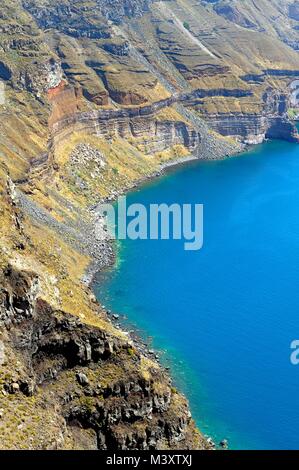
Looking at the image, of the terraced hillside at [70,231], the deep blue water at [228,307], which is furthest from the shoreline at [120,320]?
the deep blue water at [228,307]

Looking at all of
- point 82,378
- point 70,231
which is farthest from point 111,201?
point 82,378

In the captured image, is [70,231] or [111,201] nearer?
[70,231]

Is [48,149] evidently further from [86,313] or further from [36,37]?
[86,313]

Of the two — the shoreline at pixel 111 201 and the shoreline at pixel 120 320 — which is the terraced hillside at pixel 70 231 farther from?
the shoreline at pixel 120 320

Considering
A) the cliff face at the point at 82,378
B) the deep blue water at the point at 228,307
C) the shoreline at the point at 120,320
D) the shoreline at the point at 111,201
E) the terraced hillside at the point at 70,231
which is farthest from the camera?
the shoreline at the point at 111,201

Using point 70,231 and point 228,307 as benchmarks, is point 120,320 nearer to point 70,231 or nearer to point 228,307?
point 228,307

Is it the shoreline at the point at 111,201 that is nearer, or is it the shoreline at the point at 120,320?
the shoreline at the point at 120,320
